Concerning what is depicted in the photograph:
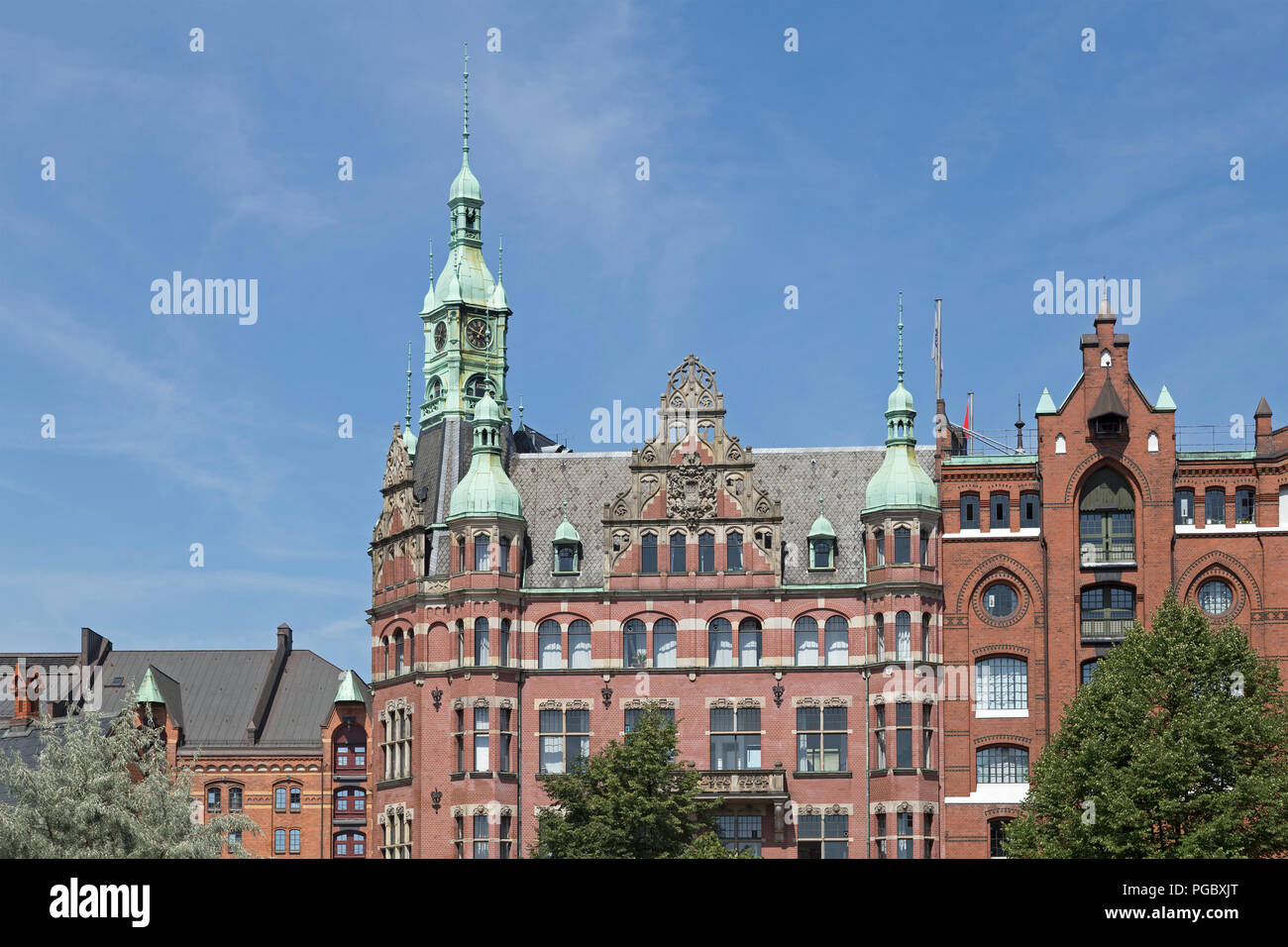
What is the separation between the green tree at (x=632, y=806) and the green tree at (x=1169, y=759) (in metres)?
13.2

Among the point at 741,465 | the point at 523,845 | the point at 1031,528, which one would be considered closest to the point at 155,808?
the point at 523,845

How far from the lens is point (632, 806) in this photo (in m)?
74.1

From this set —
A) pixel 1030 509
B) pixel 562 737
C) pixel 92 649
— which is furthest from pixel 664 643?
pixel 92 649

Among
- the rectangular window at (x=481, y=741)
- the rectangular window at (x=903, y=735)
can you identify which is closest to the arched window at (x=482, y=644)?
the rectangular window at (x=481, y=741)

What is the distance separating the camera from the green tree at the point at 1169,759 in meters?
66.9

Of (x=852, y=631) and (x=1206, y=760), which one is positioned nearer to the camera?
(x=1206, y=760)

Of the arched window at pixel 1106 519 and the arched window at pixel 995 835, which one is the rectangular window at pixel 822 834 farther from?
the arched window at pixel 1106 519

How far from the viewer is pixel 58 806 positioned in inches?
2261

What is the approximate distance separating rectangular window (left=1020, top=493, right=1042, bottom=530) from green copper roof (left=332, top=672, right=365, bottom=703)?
142 feet

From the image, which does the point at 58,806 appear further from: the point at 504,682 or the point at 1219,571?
the point at 1219,571

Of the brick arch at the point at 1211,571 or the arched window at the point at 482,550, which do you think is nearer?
the brick arch at the point at 1211,571

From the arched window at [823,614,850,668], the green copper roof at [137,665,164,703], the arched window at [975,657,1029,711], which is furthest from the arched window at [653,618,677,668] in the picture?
the green copper roof at [137,665,164,703]

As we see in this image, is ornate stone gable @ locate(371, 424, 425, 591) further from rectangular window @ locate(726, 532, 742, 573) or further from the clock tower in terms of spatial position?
rectangular window @ locate(726, 532, 742, 573)
